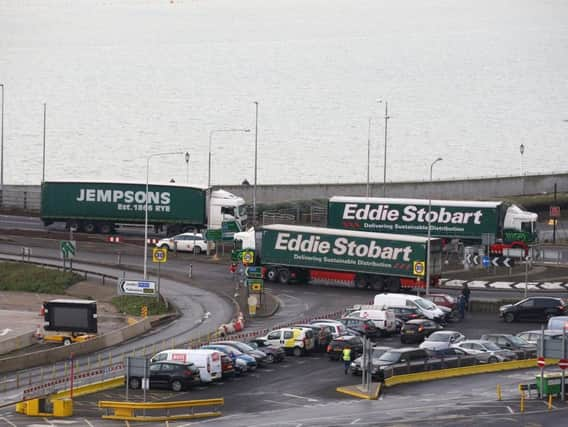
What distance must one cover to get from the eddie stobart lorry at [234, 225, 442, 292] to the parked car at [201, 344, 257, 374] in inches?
770

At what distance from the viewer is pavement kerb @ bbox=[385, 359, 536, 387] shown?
45.9m

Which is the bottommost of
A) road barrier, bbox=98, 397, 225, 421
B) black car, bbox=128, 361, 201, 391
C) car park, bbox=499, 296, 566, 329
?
road barrier, bbox=98, 397, 225, 421

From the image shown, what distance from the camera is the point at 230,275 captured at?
248 feet

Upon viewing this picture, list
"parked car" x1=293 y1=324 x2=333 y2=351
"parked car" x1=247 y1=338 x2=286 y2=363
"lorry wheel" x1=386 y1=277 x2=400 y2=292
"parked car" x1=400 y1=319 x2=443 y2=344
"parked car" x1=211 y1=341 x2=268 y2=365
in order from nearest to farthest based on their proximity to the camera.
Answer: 1. "parked car" x1=211 y1=341 x2=268 y2=365
2. "parked car" x1=247 y1=338 x2=286 y2=363
3. "parked car" x1=293 y1=324 x2=333 y2=351
4. "parked car" x1=400 y1=319 x2=443 y2=344
5. "lorry wheel" x1=386 y1=277 x2=400 y2=292

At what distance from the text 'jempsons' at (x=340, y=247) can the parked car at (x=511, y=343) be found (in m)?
18.8

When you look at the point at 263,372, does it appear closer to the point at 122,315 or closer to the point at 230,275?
the point at 122,315

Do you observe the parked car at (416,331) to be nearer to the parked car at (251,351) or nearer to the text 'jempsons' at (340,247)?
the parked car at (251,351)

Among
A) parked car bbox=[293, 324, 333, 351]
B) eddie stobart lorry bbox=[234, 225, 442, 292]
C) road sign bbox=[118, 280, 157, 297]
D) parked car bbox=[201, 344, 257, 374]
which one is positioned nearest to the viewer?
parked car bbox=[201, 344, 257, 374]

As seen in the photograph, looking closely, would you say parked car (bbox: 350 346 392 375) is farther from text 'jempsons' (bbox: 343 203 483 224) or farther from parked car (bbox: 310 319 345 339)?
text 'jempsons' (bbox: 343 203 483 224)

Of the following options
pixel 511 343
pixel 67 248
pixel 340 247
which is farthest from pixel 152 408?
pixel 67 248

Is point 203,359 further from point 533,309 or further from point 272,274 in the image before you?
point 272,274

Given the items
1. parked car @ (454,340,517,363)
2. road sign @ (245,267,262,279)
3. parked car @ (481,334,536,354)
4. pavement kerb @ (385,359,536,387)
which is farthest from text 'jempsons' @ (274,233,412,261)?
pavement kerb @ (385,359,536,387)

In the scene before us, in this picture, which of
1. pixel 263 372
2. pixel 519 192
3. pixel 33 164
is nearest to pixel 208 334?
pixel 263 372

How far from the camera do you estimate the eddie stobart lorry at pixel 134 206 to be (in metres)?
86.8
